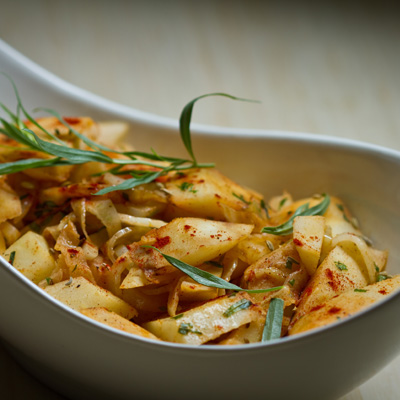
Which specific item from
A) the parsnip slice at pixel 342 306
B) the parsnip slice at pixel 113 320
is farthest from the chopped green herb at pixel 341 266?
the parsnip slice at pixel 113 320

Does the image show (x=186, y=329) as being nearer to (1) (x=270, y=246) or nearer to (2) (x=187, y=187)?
(1) (x=270, y=246)

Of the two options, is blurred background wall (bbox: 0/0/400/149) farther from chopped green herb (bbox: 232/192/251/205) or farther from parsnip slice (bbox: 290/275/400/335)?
parsnip slice (bbox: 290/275/400/335)

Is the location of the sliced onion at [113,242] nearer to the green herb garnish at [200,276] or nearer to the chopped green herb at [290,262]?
the green herb garnish at [200,276]

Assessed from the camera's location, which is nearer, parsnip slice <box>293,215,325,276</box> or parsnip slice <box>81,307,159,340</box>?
parsnip slice <box>81,307,159,340</box>

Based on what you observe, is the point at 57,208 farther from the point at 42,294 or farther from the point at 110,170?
the point at 42,294

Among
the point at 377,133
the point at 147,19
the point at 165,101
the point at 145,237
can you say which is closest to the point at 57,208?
the point at 145,237

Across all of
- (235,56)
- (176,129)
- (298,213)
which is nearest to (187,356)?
(298,213)

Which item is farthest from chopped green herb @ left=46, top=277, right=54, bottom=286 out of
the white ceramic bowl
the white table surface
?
the white table surface
